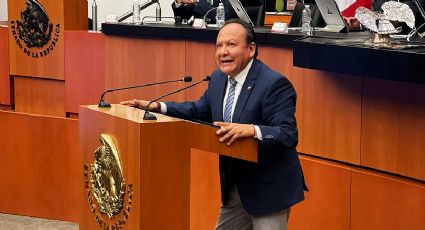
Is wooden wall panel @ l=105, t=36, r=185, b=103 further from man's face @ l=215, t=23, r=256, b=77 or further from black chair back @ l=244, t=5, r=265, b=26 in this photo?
man's face @ l=215, t=23, r=256, b=77

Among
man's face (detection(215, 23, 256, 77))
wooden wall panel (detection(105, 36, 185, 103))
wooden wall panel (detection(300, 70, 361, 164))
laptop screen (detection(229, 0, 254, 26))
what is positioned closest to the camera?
man's face (detection(215, 23, 256, 77))

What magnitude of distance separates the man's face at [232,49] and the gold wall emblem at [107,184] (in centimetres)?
54

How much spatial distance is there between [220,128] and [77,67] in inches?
136

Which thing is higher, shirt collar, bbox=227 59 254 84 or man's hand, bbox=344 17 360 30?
man's hand, bbox=344 17 360 30

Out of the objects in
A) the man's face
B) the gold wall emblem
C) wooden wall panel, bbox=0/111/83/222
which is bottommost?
wooden wall panel, bbox=0/111/83/222

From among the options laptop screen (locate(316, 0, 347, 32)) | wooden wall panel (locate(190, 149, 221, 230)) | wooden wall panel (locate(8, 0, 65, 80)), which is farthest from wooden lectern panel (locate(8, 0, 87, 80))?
laptop screen (locate(316, 0, 347, 32))

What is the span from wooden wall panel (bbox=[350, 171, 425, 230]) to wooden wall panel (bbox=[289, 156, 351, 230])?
0.20 feet

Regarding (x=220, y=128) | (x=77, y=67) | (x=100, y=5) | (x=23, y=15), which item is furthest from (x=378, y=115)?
(x=100, y=5)

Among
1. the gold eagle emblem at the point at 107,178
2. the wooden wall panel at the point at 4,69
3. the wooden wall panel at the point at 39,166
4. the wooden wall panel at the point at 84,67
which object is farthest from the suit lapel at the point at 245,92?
the wooden wall panel at the point at 4,69

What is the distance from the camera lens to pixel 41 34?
6.73m

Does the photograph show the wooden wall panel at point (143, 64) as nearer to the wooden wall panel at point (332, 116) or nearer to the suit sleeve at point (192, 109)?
the wooden wall panel at point (332, 116)

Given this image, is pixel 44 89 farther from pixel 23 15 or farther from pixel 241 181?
pixel 241 181

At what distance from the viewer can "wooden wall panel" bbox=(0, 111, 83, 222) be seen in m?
6.74

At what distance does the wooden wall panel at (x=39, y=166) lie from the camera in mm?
6738
